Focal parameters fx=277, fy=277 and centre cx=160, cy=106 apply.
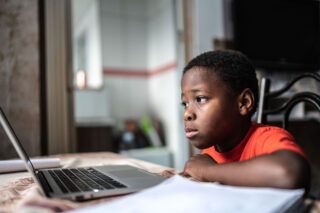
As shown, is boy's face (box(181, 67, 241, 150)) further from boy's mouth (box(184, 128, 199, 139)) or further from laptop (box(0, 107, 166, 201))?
laptop (box(0, 107, 166, 201))

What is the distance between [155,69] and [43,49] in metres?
2.87

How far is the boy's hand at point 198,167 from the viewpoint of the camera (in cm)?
60

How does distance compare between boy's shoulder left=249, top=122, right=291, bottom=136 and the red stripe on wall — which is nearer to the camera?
boy's shoulder left=249, top=122, right=291, bottom=136

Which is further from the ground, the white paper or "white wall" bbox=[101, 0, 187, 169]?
"white wall" bbox=[101, 0, 187, 169]

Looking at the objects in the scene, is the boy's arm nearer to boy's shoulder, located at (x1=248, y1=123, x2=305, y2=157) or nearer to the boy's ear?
boy's shoulder, located at (x1=248, y1=123, x2=305, y2=157)

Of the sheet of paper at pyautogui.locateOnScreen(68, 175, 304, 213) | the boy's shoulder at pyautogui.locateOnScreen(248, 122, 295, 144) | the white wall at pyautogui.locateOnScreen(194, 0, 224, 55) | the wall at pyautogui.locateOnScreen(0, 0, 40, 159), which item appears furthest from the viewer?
the white wall at pyautogui.locateOnScreen(194, 0, 224, 55)

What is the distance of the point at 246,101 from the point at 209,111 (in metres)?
0.12

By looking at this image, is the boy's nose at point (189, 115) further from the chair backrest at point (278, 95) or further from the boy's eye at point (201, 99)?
the chair backrest at point (278, 95)

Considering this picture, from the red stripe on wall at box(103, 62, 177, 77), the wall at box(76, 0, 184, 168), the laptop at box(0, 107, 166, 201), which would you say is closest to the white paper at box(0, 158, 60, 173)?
the laptop at box(0, 107, 166, 201)

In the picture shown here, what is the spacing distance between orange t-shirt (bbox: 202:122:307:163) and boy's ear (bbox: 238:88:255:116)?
57 mm

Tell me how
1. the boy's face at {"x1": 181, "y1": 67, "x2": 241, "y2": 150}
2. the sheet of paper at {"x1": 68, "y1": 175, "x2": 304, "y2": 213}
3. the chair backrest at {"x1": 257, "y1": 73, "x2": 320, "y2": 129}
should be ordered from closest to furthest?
1. the sheet of paper at {"x1": 68, "y1": 175, "x2": 304, "y2": 213}
2. the boy's face at {"x1": 181, "y1": 67, "x2": 241, "y2": 150}
3. the chair backrest at {"x1": 257, "y1": 73, "x2": 320, "y2": 129}

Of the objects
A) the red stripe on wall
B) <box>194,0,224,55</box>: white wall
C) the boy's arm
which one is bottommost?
the boy's arm

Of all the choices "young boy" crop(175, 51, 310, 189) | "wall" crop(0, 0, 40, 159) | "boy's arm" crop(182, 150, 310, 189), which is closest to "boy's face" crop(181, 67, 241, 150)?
"young boy" crop(175, 51, 310, 189)

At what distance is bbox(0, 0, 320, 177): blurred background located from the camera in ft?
5.57
